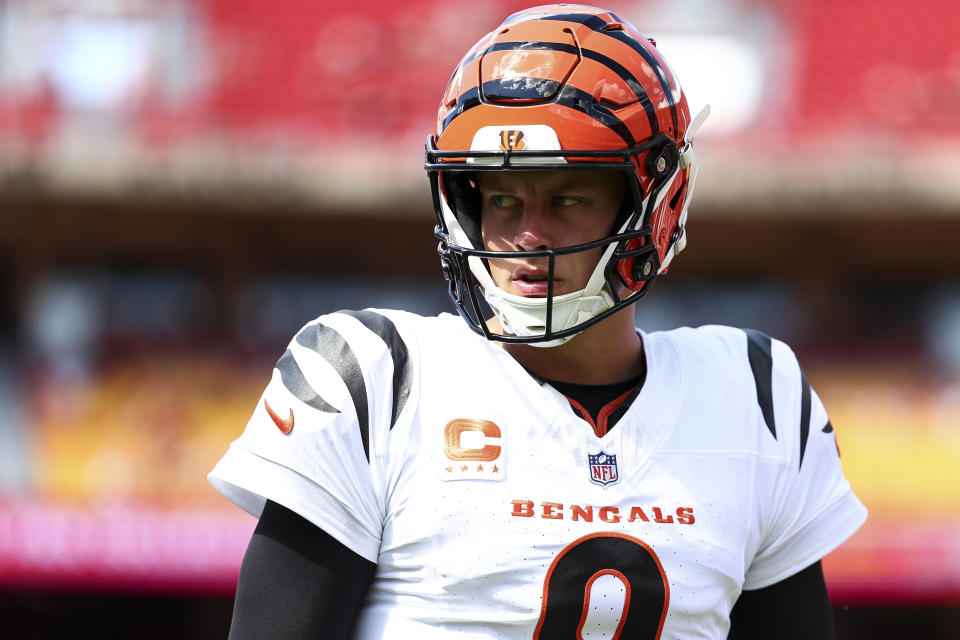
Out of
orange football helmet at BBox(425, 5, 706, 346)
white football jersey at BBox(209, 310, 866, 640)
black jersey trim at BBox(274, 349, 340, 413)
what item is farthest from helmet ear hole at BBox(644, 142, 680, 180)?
black jersey trim at BBox(274, 349, 340, 413)

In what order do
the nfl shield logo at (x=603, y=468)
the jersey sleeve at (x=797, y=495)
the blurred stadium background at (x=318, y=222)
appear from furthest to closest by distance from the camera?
the blurred stadium background at (x=318, y=222) < the jersey sleeve at (x=797, y=495) < the nfl shield logo at (x=603, y=468)

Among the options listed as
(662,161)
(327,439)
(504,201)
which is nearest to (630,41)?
(662,161)

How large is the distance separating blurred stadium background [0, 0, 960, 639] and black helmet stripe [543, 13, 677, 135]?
16.8ft

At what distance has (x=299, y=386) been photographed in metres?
1.51

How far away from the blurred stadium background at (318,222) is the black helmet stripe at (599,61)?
5.11m

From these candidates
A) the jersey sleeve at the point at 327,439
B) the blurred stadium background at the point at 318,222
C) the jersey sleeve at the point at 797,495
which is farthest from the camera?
the blurred stadium background at the point at 318,222

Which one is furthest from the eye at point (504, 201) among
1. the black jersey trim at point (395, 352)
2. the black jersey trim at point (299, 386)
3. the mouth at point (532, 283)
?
the black jersey trim at point (299, 386)

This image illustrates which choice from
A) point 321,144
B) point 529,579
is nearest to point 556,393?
point 529,579

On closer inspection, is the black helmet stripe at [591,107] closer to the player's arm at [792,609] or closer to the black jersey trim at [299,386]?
the black jersey trim at [299,386]

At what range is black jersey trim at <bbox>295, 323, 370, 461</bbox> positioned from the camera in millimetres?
1488

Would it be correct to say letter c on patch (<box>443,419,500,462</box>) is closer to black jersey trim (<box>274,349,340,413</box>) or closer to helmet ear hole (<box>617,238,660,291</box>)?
black jersey trim (<box>274,349,340,413</box>)

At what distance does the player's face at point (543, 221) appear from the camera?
62.1 inches

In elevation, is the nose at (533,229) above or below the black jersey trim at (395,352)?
above

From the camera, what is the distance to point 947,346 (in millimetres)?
8648
